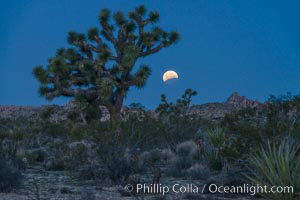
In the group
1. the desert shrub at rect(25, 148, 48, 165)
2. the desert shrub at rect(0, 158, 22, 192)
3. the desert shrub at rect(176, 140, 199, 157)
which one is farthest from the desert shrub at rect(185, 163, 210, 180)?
the desert shrub at rect(25, 148, 48, 165)

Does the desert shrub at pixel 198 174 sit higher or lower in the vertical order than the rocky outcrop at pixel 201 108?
lower

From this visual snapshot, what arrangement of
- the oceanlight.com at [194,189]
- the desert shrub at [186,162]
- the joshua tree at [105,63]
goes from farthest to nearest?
the joshua tree at [105,63], the desert shrub at [186,162], the oceanlight.com at [194,189]

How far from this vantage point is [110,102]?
85.1 feet

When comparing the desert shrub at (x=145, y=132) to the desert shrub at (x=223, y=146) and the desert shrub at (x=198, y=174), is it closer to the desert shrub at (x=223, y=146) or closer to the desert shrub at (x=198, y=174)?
the desert shrub at (x=223, y=146)

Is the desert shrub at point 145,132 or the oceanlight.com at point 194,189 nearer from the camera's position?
the oceanlight.com at point 194,189

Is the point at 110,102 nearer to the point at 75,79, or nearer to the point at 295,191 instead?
the point at 75,79

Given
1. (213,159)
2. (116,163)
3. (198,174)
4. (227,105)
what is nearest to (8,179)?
(116,163)

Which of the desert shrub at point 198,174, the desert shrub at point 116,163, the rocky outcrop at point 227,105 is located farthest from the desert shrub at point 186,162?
the rocky outcrop at point 227,105

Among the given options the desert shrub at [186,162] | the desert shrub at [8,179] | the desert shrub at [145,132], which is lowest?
the desert shrub at [8,179]

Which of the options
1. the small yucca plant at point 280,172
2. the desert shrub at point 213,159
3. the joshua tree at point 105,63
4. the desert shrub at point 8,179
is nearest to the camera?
the small yucca plant at point 280,172

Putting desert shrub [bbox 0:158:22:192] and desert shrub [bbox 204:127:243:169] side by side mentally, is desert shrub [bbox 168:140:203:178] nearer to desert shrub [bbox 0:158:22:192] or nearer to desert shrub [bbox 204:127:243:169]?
desert shrub [bbox 204:127:243:169]

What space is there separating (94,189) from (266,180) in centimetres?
262

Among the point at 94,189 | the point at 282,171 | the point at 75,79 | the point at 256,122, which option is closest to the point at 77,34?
the point at 75,79

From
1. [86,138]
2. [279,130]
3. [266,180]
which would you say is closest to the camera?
[266,180]
